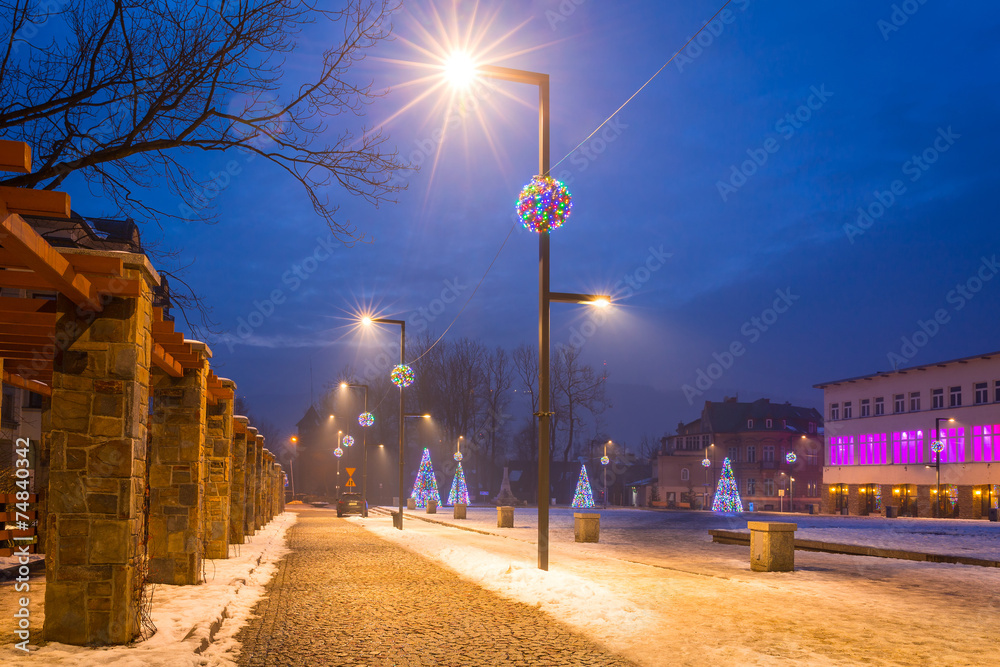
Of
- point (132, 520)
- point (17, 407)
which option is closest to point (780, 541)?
point (132, 520)

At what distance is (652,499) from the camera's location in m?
93.1

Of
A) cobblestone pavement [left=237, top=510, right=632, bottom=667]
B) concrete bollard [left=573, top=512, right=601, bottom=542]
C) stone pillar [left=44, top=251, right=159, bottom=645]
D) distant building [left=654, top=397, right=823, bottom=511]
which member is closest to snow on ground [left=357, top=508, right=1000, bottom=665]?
cobblestone pavement [left=237, top=510, right=632, bottom=667]

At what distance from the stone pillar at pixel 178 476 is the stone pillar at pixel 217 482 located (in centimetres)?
347

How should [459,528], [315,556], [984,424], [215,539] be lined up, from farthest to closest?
[984,424]
[459,528]
[315,556]
[215,539]

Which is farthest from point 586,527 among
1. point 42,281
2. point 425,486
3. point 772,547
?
point 425,486

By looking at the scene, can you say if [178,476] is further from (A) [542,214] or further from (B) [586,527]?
(B) [586,527]

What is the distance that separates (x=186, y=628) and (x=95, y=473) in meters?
1.85

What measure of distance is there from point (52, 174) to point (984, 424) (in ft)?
196

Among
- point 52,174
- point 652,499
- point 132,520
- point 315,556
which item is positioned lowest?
point 652,499

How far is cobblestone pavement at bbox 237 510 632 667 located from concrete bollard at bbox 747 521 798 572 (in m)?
5.49

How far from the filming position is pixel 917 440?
60.2 meters

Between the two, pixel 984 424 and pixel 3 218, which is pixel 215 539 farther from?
Result: pixel 984 424

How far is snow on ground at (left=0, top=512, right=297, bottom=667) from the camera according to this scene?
6.65 metres

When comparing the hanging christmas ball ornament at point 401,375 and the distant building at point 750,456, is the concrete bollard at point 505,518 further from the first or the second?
the distant building at point 750,456
